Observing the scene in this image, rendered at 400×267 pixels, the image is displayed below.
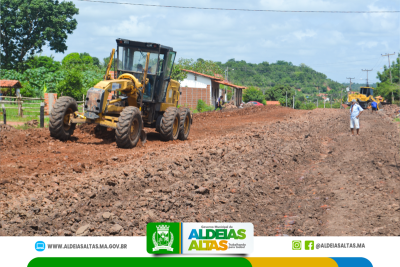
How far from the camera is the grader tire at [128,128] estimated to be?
10117mm

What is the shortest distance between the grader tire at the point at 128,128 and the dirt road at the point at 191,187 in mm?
295

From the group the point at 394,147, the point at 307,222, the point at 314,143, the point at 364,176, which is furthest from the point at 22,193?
the point at 394,147

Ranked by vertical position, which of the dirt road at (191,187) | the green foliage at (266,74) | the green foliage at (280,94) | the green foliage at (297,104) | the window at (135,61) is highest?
the green foliage at (266,74)

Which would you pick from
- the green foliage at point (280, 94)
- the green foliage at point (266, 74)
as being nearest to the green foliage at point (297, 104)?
the green foliage at point (280, 94)

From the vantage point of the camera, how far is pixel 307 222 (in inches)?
203

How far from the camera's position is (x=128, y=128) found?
33.4ft

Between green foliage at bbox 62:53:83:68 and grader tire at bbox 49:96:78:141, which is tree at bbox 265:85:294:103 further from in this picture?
grader tire at bbox 49:96:78:141

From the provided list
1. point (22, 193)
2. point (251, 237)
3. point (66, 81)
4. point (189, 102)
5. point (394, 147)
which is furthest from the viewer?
point (189, 102)

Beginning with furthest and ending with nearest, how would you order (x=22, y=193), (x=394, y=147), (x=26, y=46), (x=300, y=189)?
(x=26, y=46)
(x=394, y=147)
(x=300, y=189)
(x=22, y=193)

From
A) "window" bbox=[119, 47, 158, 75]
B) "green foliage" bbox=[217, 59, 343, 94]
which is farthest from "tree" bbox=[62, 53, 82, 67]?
"window" bbox=[119, 47, 158, 75]

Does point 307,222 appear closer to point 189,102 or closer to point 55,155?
point 55,155

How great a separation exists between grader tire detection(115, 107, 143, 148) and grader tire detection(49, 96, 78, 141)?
61.8 inches

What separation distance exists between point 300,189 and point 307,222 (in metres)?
2.09

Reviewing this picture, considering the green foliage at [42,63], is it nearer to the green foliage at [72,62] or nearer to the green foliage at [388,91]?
the green foliage at [72,62]
